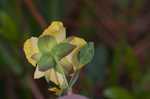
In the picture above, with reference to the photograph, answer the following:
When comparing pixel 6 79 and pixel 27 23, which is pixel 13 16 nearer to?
pixel 27 23

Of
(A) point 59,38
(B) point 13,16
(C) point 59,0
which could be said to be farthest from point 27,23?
(A) point 59,38

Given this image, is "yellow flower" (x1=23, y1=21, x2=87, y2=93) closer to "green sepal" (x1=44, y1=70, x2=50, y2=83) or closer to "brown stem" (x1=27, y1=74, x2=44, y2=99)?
"green sepal" (x1=44, y1=70, x2=50, y2=83)

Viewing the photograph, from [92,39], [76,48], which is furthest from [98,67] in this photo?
[76,48]

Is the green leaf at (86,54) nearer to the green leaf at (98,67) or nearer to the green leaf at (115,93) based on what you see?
the green leaf at (115,93)

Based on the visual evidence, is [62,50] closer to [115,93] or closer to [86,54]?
[86,54]

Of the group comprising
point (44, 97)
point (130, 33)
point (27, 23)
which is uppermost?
point (27, 23)

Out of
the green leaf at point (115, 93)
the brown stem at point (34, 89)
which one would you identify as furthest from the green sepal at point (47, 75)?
the brown stem at point (34, 89)
